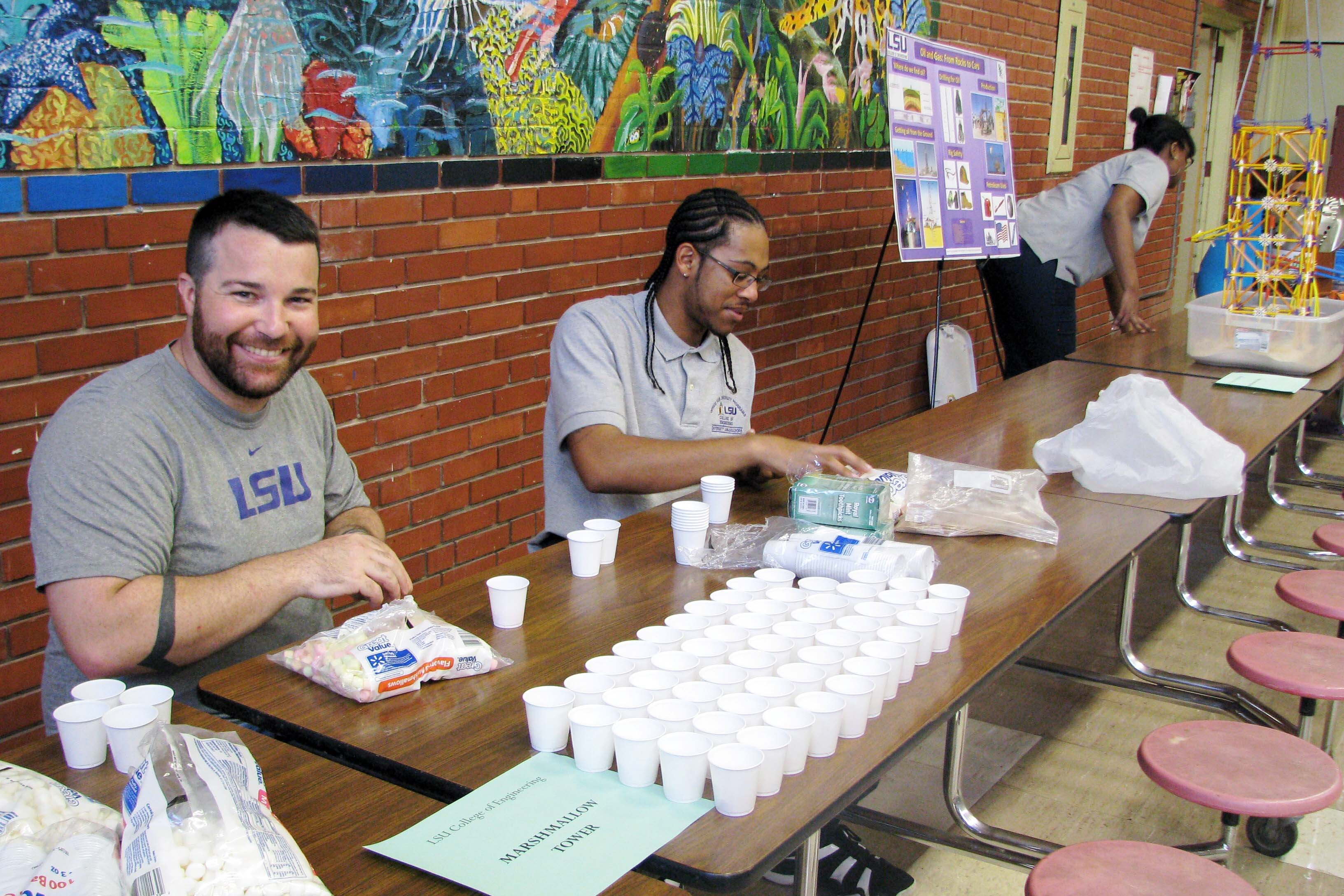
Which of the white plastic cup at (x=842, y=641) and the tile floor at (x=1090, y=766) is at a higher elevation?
the white plastic cup at (x=842, y=641)

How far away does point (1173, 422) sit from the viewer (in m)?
2.37

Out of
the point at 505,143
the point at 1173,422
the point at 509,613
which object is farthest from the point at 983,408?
the point at 509,613

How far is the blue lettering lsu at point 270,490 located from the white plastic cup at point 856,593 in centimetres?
87

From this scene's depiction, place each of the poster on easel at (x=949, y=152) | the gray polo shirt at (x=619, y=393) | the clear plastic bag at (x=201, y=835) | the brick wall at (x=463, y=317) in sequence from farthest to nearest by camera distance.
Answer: the poster on easel at (x=949, y=152)
the gray polo shirt at (x=619, y=393)
the brick wall at (x=463, y=317)
the clear plastic bag at (x=201, y=835)

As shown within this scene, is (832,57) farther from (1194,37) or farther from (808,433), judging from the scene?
(1194,37)

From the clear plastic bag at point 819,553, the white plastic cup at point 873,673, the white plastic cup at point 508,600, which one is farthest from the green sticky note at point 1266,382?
the white plastic cup at point 508,600

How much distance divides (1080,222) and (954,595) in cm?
357

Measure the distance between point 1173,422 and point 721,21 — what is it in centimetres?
212

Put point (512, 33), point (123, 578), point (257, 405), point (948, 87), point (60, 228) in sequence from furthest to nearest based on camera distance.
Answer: point (948, 87)
point (512, 33)
point (60, 228)
point (257, 405)
point (123, 578)

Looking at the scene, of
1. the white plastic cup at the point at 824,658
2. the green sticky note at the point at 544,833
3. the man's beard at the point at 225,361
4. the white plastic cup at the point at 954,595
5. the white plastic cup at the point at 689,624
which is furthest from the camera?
the man's beard at the point at 225,361

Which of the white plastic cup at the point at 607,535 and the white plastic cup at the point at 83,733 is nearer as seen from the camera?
the white plastic cup at the point at 83,733

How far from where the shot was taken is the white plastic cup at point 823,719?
3.97 feet

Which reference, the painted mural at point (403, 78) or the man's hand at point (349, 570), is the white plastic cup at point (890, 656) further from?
the painted mural at point (403, 78)

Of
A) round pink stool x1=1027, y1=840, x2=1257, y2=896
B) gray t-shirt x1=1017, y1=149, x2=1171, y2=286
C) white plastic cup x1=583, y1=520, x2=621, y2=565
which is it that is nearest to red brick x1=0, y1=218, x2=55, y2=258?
white plastic cup x1=583, y1=520, x2=621, y2=565
